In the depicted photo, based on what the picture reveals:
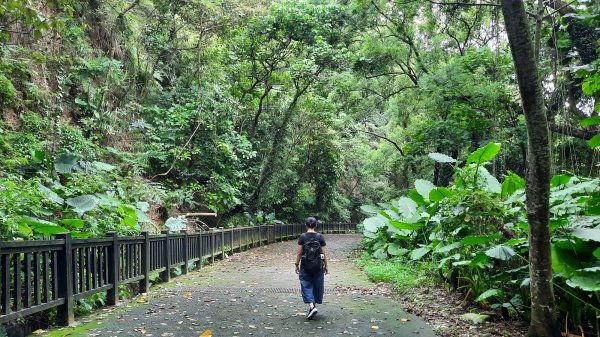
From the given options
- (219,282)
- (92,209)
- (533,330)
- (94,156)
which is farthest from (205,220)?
(533,330)

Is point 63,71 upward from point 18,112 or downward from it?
upward

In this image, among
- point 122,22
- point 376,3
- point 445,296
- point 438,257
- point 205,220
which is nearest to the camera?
point 445,296

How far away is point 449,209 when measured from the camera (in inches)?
282

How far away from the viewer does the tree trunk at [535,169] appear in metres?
4.29

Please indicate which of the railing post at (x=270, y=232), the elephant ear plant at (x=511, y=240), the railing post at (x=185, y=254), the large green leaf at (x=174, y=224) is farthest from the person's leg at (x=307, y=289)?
the railing post at (x=270, y=232)

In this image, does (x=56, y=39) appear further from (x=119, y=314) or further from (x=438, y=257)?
(x=438, y=257)

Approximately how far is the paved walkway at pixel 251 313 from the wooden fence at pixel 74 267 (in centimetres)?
38

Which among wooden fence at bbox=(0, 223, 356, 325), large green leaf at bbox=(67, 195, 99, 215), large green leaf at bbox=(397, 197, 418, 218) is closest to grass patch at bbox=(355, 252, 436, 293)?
large green leaf at bbox=(397, 197, 418, 218)

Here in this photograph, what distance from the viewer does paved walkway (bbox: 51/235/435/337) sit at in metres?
5.61

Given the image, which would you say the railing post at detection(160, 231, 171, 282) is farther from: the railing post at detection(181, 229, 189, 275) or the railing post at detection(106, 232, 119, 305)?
the railing post at detection(106, 232, 119, 305)

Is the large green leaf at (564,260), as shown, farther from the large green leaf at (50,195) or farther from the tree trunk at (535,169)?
the large green leaf at (50,195)

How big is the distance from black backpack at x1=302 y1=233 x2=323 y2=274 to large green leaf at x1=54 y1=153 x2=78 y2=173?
621 centimetres

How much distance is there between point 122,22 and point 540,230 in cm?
1438

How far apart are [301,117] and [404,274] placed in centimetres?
1503
